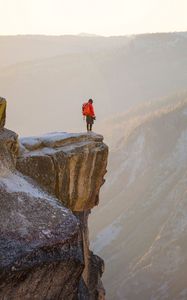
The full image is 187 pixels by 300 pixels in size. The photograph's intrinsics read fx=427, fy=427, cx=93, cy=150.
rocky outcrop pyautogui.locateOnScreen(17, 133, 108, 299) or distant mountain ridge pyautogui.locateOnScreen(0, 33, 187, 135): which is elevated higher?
rocky outcrop pyautogui.locateOnScreen(17, 133, 108, 299)

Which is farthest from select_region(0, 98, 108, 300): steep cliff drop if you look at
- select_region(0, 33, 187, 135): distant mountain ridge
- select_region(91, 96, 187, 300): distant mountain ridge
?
select_region(0, 33, 187, 135): distant mountain ridge

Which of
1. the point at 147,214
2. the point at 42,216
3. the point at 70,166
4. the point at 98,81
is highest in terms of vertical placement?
the point at 42,216

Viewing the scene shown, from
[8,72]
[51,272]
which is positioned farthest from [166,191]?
[8,72]

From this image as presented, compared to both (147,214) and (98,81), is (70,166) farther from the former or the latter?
(98,81)

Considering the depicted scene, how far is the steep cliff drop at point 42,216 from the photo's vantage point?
32.2 feet

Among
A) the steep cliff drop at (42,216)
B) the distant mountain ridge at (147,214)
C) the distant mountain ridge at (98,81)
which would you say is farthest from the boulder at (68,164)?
the distant mountain ridge at (98,81)

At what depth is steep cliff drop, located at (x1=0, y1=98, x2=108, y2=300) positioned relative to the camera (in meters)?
9.83

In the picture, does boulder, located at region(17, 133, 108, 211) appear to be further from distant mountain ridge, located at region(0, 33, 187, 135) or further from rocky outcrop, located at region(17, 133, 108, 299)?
distant mountain ridge, located at region(0, 33, 187, 135)

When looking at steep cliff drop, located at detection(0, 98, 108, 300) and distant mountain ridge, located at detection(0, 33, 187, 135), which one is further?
distant mountain ridge, located at detection(0, 33, 187, 135)

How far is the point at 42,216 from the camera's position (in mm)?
11297

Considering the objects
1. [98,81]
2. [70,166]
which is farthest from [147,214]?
[98,81]

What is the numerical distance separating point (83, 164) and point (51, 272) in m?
7.37

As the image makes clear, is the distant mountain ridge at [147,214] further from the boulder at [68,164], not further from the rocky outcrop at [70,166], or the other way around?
the boulder at [68,164]

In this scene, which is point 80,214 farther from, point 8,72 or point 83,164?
point 8,72
